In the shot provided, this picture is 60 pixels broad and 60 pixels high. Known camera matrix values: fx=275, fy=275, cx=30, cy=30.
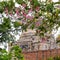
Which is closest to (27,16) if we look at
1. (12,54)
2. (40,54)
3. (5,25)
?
(5,25)

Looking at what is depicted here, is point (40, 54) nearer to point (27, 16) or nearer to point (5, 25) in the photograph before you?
point (27, 16)

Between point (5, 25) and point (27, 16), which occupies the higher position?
point (27, 16)

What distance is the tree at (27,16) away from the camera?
438 cm

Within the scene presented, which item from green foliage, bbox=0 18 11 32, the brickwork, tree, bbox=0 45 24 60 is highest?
green foliage, bbox=0 18 11 32

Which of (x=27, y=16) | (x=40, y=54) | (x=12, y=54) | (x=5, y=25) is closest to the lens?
(x=12, y=54)

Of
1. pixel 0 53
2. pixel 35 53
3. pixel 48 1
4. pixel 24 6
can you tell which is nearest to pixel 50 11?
pixel 48 1

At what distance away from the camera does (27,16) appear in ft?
14.8

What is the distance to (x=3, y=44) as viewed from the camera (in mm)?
4398

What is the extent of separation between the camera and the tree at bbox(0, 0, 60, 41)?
14.4 feet

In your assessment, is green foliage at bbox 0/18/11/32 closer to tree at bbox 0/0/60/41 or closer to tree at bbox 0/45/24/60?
tree at bbox 0/0/60/41

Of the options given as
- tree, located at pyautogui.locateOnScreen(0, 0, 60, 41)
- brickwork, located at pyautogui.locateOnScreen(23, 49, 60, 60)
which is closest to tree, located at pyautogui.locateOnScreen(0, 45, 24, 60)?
tree, located at pyautogui.locateOnScreen(0, 0, 60, 41)

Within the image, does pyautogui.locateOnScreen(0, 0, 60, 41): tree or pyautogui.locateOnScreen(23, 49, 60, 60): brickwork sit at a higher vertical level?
pyautogui.locateOnScreen(0, 0, 60, 41): tree

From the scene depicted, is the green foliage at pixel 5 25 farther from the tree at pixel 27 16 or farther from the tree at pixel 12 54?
the tree at pixel 12 54

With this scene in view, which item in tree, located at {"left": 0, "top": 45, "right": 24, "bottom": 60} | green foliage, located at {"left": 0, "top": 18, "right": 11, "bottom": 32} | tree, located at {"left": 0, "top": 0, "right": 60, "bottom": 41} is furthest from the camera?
tree, located at {"left": 0, "top": 0, "right": 60, "bottom": 41}
